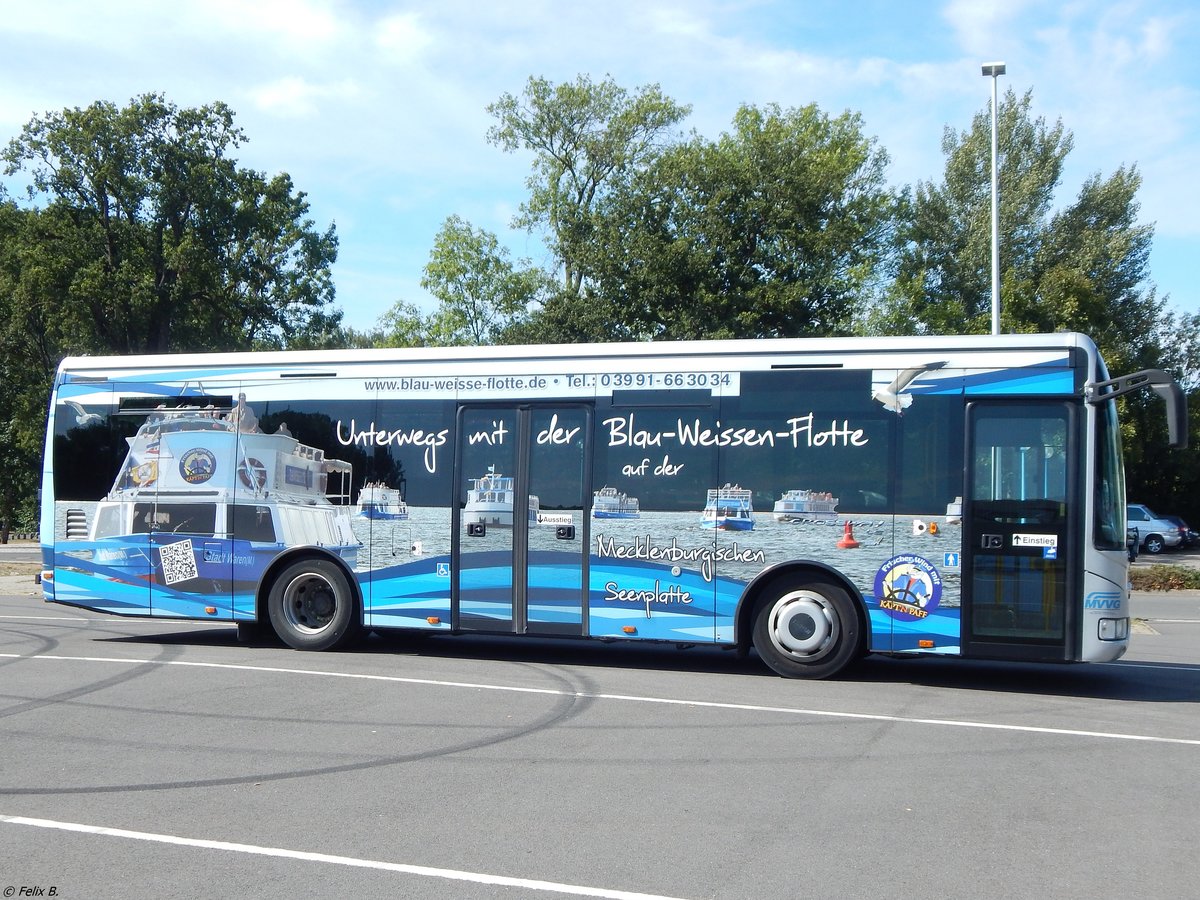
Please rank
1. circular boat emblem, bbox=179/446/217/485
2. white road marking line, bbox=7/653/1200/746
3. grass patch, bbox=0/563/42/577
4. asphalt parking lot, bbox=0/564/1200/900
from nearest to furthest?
asphalt parking lot, bbox=0/564/1200/900, white road marking line, bbox=7/653/1200/746, circular boat emblem, bbox=179/446/217/485, grass patch, bbox=0/563/42/577

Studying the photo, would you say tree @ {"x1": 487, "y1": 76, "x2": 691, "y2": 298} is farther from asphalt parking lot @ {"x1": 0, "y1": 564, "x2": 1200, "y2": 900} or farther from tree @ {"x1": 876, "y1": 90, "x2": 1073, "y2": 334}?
asphalt parking lot @ {"x1": 0, "y1": 564, "x2": 1200, "y2": 900}

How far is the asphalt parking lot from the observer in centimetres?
530

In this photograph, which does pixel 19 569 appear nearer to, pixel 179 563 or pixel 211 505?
pixel 179 563

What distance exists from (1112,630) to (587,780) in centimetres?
535

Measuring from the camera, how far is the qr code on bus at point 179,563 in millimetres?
12586

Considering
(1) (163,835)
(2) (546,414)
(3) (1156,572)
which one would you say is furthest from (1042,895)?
(3) (1156,572)

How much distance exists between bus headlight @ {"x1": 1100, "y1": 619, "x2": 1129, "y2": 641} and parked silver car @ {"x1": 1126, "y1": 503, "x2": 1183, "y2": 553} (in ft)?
103

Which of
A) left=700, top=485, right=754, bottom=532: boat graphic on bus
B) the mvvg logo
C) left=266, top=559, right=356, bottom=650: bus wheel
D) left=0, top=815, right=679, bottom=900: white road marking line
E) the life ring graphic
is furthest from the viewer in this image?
the life ring graphic

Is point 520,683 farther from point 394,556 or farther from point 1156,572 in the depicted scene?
point 1156,572

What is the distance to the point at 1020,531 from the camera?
989cm

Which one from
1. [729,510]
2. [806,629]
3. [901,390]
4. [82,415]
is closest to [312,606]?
[82,415]

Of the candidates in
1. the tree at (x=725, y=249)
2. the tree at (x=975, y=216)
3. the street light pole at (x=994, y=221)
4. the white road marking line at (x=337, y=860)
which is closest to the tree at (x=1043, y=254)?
the tree at (x=975, y=216)

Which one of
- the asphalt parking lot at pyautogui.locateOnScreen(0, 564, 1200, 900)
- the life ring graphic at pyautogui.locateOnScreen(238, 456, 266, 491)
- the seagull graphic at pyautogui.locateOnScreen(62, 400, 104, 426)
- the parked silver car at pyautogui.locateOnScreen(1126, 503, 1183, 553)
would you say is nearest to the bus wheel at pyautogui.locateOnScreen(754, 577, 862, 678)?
the asphalt parking lot at pyautogui.locateOnScreen(0, 564, 1200, 900)

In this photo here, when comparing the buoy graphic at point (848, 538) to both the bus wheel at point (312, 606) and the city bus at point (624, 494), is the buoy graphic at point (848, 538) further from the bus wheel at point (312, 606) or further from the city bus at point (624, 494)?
the bus wheel at point (312, 606)
